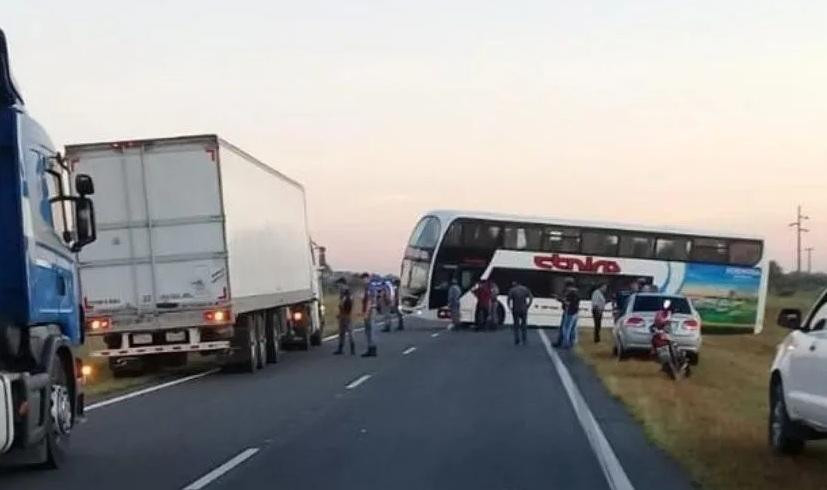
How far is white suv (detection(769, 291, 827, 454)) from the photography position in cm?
1152

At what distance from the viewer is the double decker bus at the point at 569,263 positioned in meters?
46.6

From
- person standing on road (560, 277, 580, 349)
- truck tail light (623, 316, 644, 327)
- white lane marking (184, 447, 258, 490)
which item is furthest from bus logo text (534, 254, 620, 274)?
white lane marking (184, 447, 258, 490)

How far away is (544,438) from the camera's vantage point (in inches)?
570

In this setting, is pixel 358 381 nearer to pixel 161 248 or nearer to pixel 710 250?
pixel 161 248

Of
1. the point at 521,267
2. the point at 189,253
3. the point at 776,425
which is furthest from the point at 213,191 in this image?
the point at 521,267

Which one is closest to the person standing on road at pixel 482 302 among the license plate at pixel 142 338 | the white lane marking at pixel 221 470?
the license plate at pixel 142 338

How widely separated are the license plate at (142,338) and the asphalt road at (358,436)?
109 centimetres

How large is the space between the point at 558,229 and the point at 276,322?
1986 centimetres

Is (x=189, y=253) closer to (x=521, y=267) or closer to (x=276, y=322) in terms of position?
(x=276, y=322)

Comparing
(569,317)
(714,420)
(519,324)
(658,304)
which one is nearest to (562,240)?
(519,324)

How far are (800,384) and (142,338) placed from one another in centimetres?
1407

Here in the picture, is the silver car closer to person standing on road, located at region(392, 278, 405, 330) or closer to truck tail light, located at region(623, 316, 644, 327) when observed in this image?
truck tail light, located at region(623, 316, 644, 327)

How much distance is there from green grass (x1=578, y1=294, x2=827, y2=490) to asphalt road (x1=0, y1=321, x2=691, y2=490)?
334mm

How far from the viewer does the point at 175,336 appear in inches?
926
